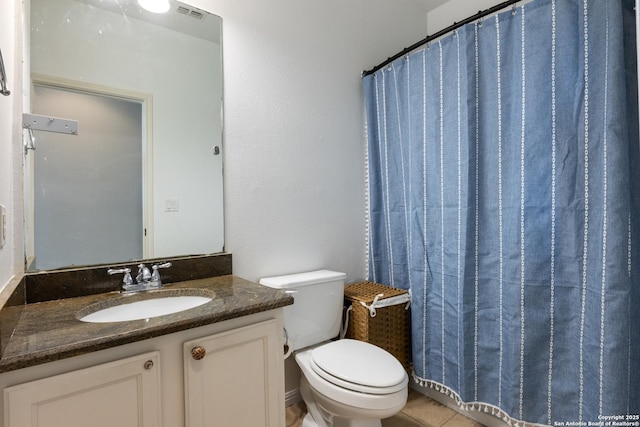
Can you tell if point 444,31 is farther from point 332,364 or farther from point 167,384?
point 167,384

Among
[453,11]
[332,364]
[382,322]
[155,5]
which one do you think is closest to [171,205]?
[155,5]

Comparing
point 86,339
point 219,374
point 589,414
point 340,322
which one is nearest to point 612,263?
point 589,414

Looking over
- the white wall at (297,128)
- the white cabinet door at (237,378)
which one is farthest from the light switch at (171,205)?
the white cabinet door at (237,378)

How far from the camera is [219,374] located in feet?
3.37

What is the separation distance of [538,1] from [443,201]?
0.92 metres

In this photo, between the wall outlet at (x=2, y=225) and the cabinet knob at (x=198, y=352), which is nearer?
the wall outlet at (x=2, y=225)

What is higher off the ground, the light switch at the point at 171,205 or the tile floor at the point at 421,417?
the light switch at the point at 171,205

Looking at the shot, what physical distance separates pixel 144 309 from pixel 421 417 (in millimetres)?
1497

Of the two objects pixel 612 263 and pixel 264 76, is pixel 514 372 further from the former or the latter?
pixel 264 76

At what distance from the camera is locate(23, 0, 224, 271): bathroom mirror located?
4.09 feet

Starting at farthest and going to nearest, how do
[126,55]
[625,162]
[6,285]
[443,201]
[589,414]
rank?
[443,201]
[126,55]
[589,414]
[625,162]
[6,285]

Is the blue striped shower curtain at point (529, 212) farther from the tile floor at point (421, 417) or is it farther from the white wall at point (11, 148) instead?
the white wall at point (11, 148)

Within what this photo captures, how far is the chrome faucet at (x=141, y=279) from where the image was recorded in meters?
1.29

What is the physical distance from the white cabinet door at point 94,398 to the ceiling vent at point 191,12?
4.83 feet
